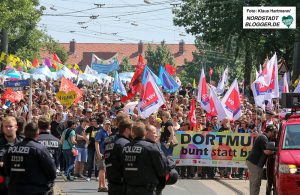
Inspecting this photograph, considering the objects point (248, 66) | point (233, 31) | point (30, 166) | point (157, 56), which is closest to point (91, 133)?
point (30, 166)

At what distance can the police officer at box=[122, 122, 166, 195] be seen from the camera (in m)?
12.4

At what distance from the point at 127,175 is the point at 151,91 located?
50.8 feet

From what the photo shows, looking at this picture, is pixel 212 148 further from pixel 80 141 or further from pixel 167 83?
pixel 167 83

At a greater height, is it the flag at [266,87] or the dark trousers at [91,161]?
the flag at [266,87]

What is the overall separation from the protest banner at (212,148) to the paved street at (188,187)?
5.07 ft

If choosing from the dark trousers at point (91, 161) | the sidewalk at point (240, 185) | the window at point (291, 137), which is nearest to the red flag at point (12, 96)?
the dark trousers at point (91, 161)

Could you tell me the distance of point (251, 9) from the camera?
47156 millimetres

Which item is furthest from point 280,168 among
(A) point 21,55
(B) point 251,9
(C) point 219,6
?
(A) point 21,55

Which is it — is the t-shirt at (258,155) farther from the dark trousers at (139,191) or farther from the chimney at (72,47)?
the chimney at (72,47)

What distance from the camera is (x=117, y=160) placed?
13547mm

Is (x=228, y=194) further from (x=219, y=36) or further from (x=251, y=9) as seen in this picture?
(x=219, y=36)

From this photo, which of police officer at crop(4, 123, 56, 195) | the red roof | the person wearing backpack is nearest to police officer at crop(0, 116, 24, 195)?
police officer at crop(4, 123, 56, 195)

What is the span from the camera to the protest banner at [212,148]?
27391 mm

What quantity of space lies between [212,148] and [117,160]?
14257mm
